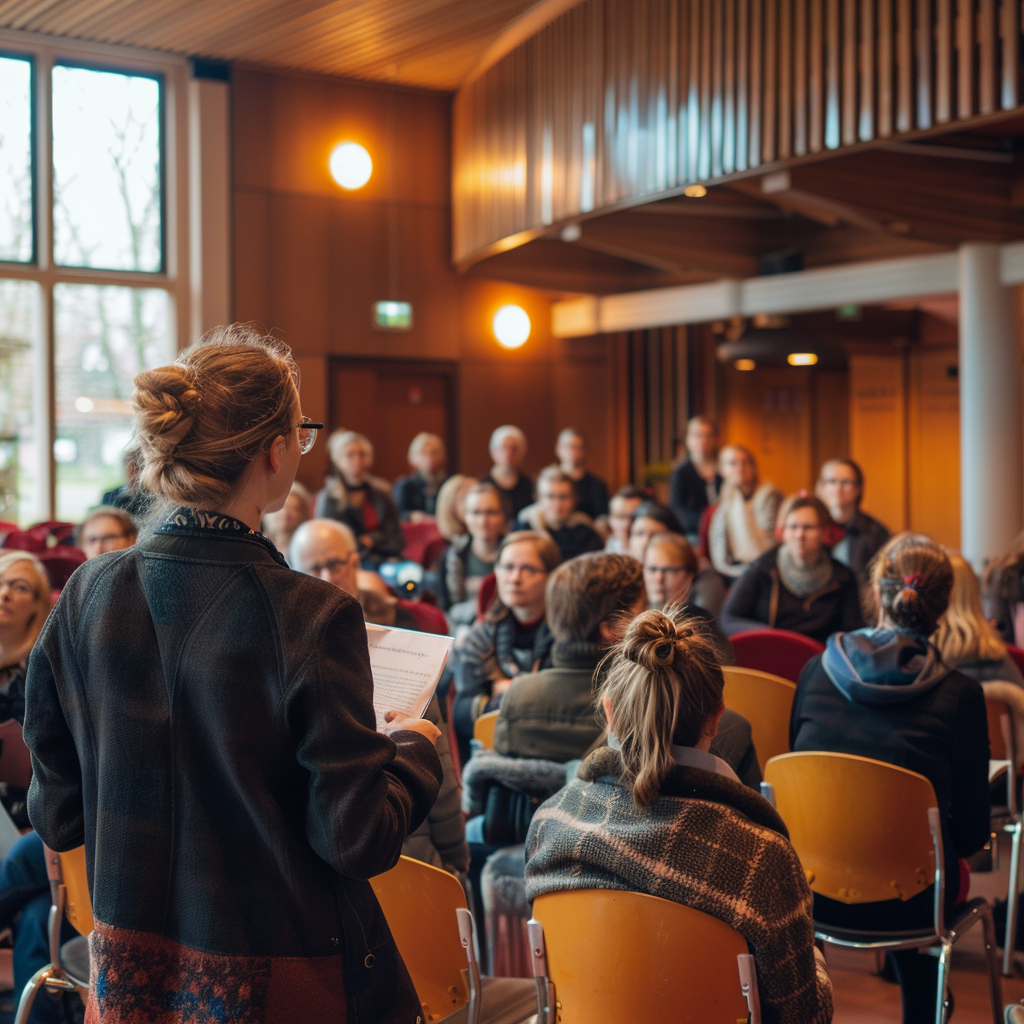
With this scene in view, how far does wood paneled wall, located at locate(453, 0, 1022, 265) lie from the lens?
Result: 5422 millimetres

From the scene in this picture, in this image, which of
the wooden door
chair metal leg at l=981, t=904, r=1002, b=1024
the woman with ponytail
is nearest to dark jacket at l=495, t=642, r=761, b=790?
chair metal leg at l=981, t=904, r=1002, b=1024

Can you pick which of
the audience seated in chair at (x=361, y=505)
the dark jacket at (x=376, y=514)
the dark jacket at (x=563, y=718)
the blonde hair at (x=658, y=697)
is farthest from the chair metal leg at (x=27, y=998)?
the dark jacket at (x=376, y=514)

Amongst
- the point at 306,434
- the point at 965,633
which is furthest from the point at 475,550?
the point at 306,434

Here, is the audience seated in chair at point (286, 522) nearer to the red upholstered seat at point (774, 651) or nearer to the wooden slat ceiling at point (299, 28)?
the red upholstered seat at point (774, 651)

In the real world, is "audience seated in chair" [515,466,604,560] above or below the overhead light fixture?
below

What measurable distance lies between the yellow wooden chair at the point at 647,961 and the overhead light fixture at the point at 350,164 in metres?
9.69

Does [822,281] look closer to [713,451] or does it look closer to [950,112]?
[713,451]

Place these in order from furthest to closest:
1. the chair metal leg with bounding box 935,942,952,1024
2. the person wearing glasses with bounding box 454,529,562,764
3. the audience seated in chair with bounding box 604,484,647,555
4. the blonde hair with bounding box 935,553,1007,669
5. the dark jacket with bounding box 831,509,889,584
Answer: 1. the audience seated in chair with bounding box 604,484,647,555
2. the dark jacket with bounding box 831,509,889,584
3. the person wearing glasses with bounding box 454,529,562,764
4. the blonde hair with bounding box 935,553,1007,669
5. the chair metal leg with bounding box 935,942,952,1024

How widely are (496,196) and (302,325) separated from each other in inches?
98.2

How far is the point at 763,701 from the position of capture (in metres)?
3.49

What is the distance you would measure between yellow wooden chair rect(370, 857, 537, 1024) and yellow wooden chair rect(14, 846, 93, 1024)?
744 mm

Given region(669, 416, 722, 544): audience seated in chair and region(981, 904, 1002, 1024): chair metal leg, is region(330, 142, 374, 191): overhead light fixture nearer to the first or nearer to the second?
region(669, 416, 722, 544): audience seated in chair

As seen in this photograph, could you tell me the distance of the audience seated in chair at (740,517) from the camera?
A: 21.6ft

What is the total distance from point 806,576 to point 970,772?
7.39 feet
